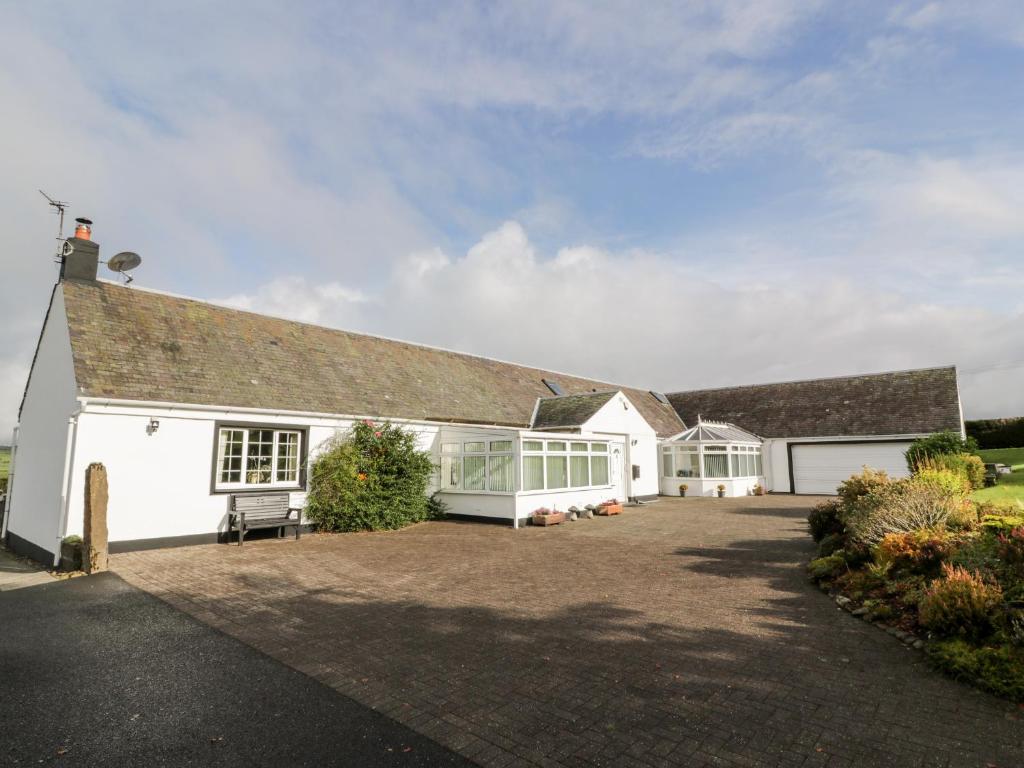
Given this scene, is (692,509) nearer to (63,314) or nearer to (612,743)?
(612,743)

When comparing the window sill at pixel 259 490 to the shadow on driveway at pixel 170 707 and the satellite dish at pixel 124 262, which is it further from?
the satellite dish at pixel 124 262

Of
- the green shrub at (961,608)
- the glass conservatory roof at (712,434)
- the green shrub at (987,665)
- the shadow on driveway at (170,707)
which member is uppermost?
the glass conservatory roof at (712,434)

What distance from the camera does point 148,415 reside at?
1253 cm

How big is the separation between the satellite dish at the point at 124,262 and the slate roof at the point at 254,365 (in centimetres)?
103

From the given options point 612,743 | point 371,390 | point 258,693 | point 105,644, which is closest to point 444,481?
point 371,390

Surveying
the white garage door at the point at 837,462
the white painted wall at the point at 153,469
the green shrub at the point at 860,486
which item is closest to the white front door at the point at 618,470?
the green shrub at the point at 860,486

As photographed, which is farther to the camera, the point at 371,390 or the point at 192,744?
the point at 371,390

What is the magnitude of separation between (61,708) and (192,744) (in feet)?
5.30

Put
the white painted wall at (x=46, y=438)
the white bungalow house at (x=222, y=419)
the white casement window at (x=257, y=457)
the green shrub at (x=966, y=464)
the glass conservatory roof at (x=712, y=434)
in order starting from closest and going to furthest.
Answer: the white painted wall at (x=46, y=438)
the white bungalow house at (x=222, y=419)
the white casement window at (x=257, y=457)
the green shrub at (x=966, y=464)
the glass conservatory roof at (x=712, y=434)

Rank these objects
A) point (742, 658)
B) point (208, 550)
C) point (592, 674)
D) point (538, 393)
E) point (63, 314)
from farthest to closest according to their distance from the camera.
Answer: point (538, 393), point (63, 314), point (208, 550), point (742, 658), point (592, 674)

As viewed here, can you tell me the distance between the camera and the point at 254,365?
52.3 ft

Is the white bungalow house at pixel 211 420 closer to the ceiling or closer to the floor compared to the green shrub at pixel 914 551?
closer to the ceiling

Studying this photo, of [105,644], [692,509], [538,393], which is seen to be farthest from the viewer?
[538,393]

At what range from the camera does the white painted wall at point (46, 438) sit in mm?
12039
